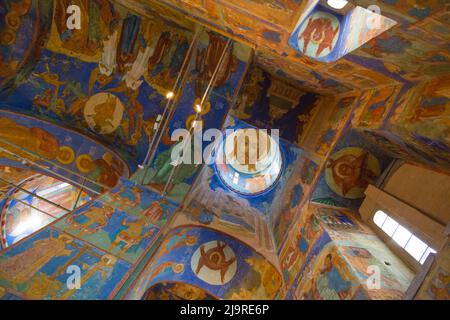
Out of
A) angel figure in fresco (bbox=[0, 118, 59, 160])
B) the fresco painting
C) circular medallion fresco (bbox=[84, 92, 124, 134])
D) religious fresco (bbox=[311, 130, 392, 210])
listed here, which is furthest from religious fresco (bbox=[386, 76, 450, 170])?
angel figure in fresco (bbox=[0, 118, 59, 160])

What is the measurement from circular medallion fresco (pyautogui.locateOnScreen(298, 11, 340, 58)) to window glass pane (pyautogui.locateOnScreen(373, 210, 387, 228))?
13.7 feet

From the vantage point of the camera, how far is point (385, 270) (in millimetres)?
4844

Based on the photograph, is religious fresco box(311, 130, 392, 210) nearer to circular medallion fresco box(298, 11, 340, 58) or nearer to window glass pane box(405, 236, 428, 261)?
window glass pane box(405, 236, 428, 261)

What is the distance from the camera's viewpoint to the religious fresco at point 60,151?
771 centimetres

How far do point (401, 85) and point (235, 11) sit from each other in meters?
3.67

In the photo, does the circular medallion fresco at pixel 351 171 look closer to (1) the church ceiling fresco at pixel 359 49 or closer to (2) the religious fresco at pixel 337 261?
(2) the religious fresco at pixel 337 261

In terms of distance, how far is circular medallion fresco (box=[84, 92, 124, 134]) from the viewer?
27.4 ft

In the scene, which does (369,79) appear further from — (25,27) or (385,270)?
(25,27)

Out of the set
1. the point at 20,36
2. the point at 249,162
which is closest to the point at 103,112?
the point at 20,36

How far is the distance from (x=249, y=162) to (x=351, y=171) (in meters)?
5.98

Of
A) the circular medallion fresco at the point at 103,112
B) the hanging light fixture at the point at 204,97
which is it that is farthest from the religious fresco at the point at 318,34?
the circular medallion fresco at the point at 103,112
